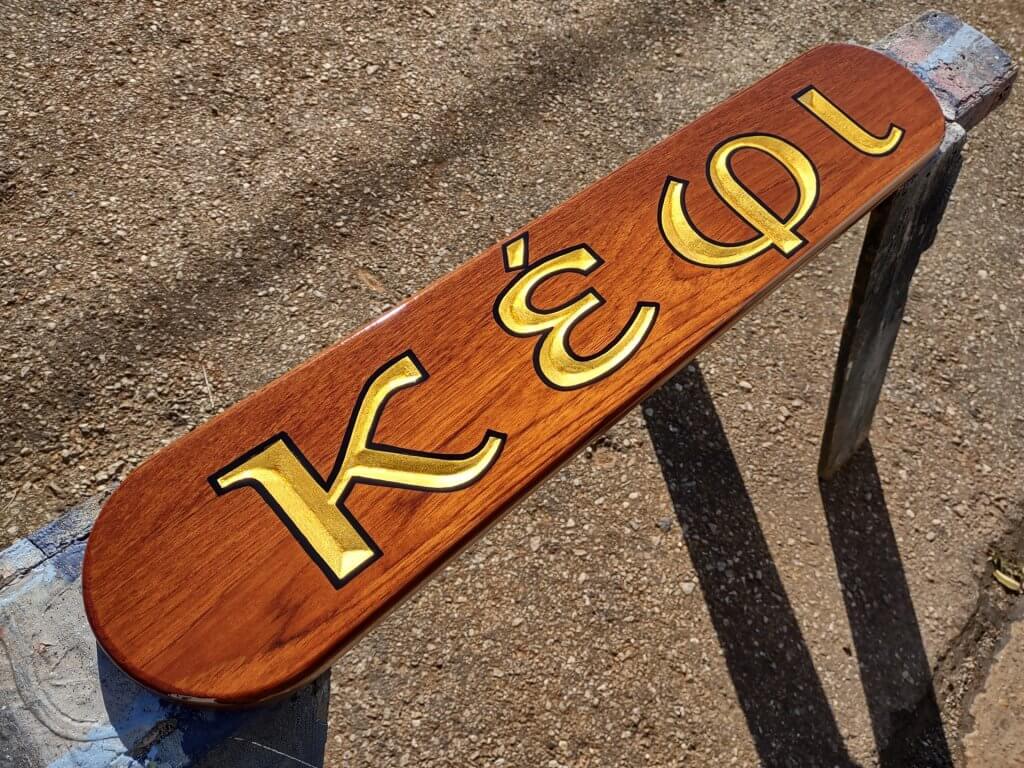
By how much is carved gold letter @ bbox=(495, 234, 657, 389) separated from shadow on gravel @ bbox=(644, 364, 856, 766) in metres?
0.93

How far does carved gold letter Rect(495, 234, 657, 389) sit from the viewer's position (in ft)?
4.60

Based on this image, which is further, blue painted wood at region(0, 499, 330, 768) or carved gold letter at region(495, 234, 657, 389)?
carved gold letter at region(495, 234, 657, 389)

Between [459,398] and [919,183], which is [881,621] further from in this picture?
[459,398]

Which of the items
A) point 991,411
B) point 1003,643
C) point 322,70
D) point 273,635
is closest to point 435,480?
point 273,635

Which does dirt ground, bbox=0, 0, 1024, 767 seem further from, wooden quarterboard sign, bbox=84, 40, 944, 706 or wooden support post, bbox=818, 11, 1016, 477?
wooden quarterboard sign, bbox=84, 40, 944, 706

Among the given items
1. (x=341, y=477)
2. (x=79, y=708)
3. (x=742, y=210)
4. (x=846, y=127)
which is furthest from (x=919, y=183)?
(x=79, y=708)

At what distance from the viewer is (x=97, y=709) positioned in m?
1.12

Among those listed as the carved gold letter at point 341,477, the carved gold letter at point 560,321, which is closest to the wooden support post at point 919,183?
the carved gold letter at point 560,321

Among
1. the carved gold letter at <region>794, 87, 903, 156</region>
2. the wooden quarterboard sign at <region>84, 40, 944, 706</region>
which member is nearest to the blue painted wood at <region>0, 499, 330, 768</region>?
the wooden quarterboard sign at <region>84, 40, 944, 706</region>

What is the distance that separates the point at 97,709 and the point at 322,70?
2355 mm

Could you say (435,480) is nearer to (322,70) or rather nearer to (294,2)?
(322,70)

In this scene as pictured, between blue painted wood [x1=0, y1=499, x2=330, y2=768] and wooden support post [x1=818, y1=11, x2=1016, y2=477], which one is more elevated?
blue painted wood [x1=0, y1=499, x2=330, y2=768]

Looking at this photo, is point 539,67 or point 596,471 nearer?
point 596,471

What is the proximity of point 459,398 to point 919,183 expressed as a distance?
1.08 m
